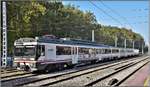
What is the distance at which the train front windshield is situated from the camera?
25531 millimetres

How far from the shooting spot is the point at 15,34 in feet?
137

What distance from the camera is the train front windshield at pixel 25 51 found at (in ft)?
83.8

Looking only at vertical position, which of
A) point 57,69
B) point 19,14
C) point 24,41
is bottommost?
point 57,69

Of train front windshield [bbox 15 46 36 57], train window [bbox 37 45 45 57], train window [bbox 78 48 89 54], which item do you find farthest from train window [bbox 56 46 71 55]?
train window [bbox 78 48 89 54]

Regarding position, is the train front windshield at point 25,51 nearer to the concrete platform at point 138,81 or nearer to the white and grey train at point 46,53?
the white and grey train at point 46,53

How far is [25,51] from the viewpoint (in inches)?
1026

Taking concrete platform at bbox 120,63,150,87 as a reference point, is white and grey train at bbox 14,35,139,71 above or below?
above

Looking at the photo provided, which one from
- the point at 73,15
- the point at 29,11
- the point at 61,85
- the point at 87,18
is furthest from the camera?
the point at 87,18

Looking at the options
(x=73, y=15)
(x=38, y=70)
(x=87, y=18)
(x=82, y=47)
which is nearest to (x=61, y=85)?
(x=38, y=70)

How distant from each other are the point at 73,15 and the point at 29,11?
27108 mm

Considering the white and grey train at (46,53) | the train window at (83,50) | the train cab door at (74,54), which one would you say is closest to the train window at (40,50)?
the white and grey train at (46,53)

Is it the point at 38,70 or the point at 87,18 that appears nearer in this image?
the point at 38,70

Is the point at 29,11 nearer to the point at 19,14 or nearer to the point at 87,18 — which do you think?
the point at 19,14

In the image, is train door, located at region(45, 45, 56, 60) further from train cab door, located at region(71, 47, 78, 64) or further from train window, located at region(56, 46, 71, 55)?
train cab door, located at region(71, 47, 78, 64)
